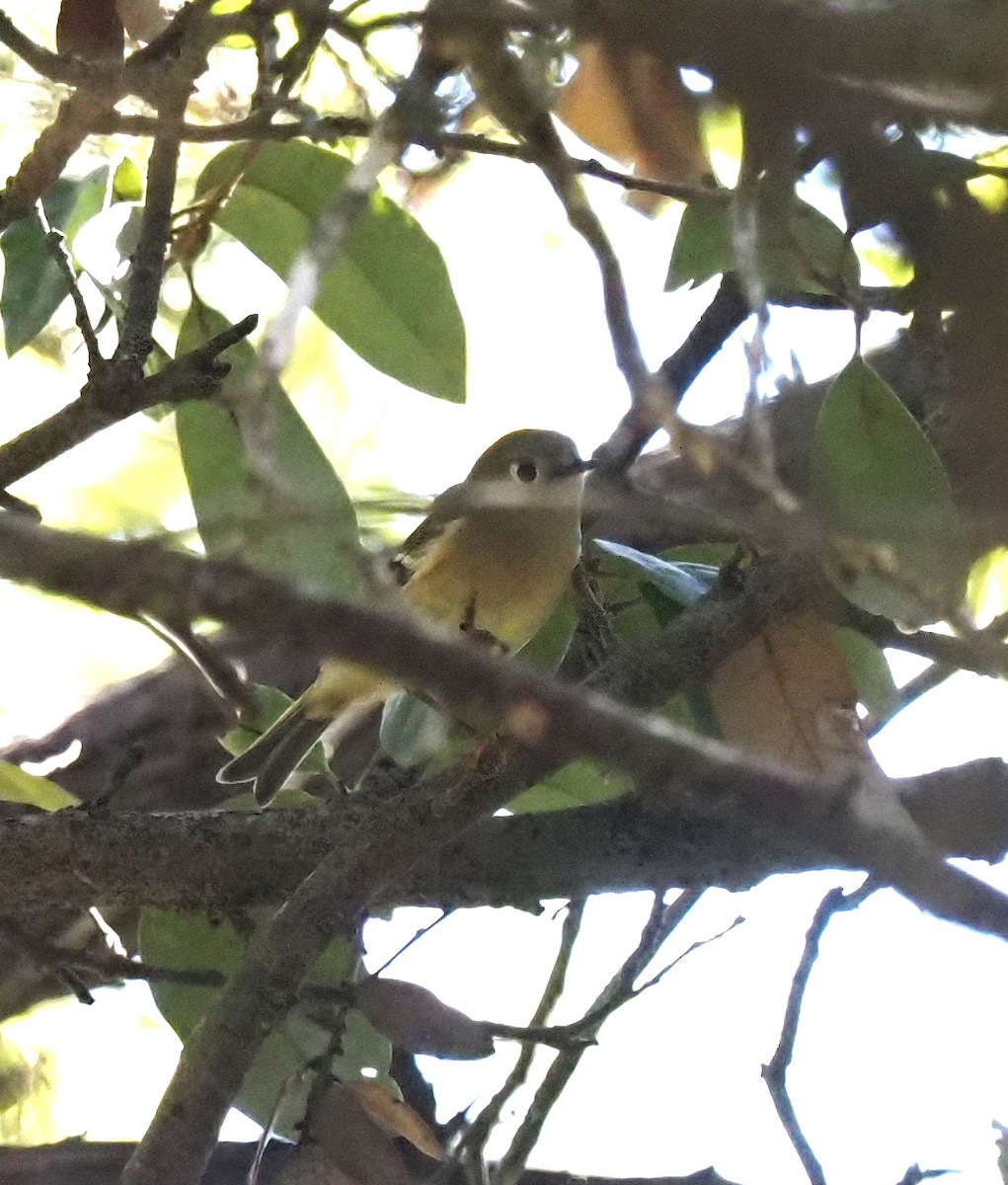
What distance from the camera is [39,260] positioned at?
2.21 meters

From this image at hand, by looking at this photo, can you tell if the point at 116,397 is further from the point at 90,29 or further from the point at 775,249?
the point at 775,249

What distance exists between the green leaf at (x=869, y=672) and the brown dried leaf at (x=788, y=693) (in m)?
0.12

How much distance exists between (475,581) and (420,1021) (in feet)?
3.54

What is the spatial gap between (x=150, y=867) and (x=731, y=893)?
0.85 metres

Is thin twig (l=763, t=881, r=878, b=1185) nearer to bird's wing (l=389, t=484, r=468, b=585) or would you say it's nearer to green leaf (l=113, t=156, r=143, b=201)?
green leaf (l=113, t=156, r=143, b=201)

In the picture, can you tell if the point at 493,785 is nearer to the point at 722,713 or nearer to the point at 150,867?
the point at 722,713

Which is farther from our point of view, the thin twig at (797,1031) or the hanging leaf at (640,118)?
the hanging leaf at (640,118)

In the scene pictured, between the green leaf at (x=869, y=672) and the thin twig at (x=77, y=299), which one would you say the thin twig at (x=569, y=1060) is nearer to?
the green leaf at (x=869, y=672)

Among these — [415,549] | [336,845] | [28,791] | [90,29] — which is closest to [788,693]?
[336,845]

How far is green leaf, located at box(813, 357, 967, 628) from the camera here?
1585mm

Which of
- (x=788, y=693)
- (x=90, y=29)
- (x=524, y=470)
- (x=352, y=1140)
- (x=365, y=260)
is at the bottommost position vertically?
(x=352, y=1140)

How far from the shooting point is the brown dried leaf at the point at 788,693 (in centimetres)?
198

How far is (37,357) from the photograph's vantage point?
11.0 ft

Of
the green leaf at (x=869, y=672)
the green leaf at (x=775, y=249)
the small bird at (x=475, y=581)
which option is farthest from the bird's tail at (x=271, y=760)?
the green leaf at (x=775, y=249)
